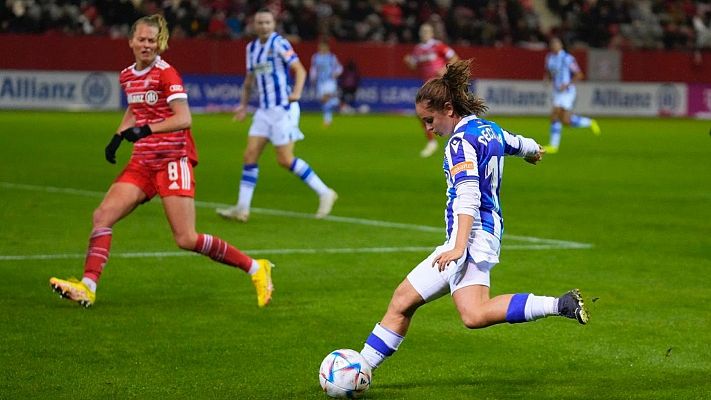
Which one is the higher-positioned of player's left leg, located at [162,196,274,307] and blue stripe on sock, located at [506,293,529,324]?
blue stripe on sock, located at [506,293,529,324]

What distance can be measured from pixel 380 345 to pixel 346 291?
337 centimetres

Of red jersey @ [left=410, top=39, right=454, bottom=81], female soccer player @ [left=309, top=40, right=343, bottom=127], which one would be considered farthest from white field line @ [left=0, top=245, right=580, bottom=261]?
female soccer player @ [left=309, top=40, right=343, bottom=127]

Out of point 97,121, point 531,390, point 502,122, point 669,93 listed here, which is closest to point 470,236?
point 531,390

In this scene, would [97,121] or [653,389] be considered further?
[97,121]

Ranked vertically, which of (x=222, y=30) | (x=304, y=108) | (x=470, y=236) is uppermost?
(x=470, y=236)

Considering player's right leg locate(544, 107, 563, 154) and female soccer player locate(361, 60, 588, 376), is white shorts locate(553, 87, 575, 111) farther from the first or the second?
female soccer player locate(361, 60, 588, 376)

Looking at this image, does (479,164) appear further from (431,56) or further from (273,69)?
(431,56)

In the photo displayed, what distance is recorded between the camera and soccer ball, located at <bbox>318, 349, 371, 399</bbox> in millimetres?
6688

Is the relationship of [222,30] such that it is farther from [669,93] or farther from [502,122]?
[669,93]

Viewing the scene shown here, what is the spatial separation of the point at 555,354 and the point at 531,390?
1002 mm

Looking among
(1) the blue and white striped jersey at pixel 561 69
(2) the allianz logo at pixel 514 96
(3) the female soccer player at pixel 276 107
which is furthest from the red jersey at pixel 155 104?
(2) the allianz logo at pixel 514 96

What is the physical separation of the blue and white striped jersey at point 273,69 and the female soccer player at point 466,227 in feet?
27.8

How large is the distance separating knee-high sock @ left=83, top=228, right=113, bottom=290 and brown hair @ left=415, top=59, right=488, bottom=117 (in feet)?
11.6

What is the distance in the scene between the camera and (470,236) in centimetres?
664
